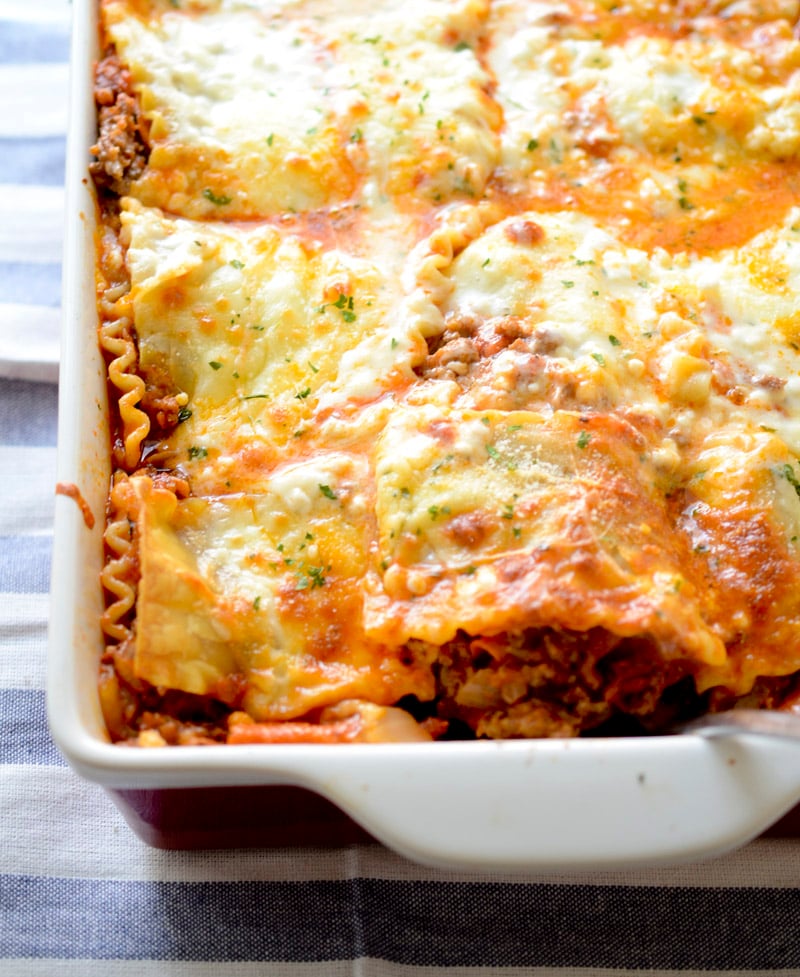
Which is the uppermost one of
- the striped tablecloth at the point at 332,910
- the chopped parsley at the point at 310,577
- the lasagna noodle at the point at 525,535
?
the lasagna noodle at the point at 525,535

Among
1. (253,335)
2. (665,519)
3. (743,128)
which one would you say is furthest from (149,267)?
(743,128)

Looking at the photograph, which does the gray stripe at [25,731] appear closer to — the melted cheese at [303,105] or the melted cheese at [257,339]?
the melted cheese at [257,339]

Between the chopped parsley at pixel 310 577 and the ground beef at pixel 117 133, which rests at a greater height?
the ground beef at pixel 117 133

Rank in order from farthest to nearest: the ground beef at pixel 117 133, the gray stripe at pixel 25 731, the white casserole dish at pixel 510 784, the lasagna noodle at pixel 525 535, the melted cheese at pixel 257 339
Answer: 1. the ground beef at pixel 117 133
2. the gray stripe at pixel 25 731
3. the melted cheese at pixel 257 339
4. the lasagna noodle at pixel 525 535
5. the white casserole dish at pixel 510 784

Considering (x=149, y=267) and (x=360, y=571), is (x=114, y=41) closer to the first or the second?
(x=149, y=267)

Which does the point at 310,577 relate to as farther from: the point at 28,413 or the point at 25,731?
the point at 28,413

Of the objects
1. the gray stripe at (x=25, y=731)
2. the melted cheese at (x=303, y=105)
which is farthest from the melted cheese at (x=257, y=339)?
the gray stripe at (x=25, y=731)
